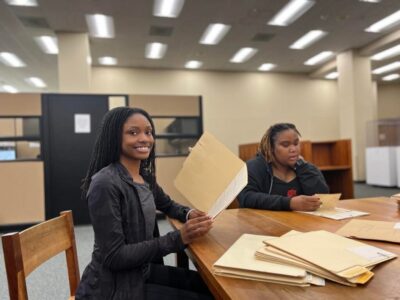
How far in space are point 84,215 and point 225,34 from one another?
14.5 feet

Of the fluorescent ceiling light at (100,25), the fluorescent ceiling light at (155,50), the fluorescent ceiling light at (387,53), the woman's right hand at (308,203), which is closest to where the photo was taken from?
the woman's right hand at (308,203)

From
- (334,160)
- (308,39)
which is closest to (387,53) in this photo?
(308,39)

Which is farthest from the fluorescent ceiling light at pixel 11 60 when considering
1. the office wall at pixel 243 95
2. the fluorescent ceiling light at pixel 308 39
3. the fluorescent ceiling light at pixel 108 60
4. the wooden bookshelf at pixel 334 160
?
the wooden bookshelf at pixel 334 160

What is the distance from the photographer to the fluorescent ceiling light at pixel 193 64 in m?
8.16

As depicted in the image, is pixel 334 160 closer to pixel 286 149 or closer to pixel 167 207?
pixel 286 149

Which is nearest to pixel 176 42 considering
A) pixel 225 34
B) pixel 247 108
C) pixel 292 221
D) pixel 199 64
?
pixel 225 34

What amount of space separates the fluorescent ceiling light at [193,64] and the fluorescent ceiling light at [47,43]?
3142 mm

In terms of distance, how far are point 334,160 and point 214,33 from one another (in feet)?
11.8

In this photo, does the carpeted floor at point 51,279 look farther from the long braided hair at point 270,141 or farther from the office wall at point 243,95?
the office wall at point 243,95

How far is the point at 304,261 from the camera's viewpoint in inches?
25.8

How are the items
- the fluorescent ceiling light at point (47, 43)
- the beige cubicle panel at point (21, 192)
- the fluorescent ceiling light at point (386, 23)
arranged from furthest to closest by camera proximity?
the fluorescent ceiling light at point (47, 43)
the fluorescent ceiling light at point (386, 23)
the beige cubicle panel at point (21, 192)

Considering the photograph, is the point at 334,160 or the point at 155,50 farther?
the point at 155,50

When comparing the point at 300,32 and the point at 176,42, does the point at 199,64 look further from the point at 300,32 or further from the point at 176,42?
the point at 300,32

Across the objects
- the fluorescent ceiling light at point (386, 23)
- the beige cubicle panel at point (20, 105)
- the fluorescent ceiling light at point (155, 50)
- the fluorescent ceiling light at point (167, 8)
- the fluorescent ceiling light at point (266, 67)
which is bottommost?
the beige cubicle panel at point (20, 105)
